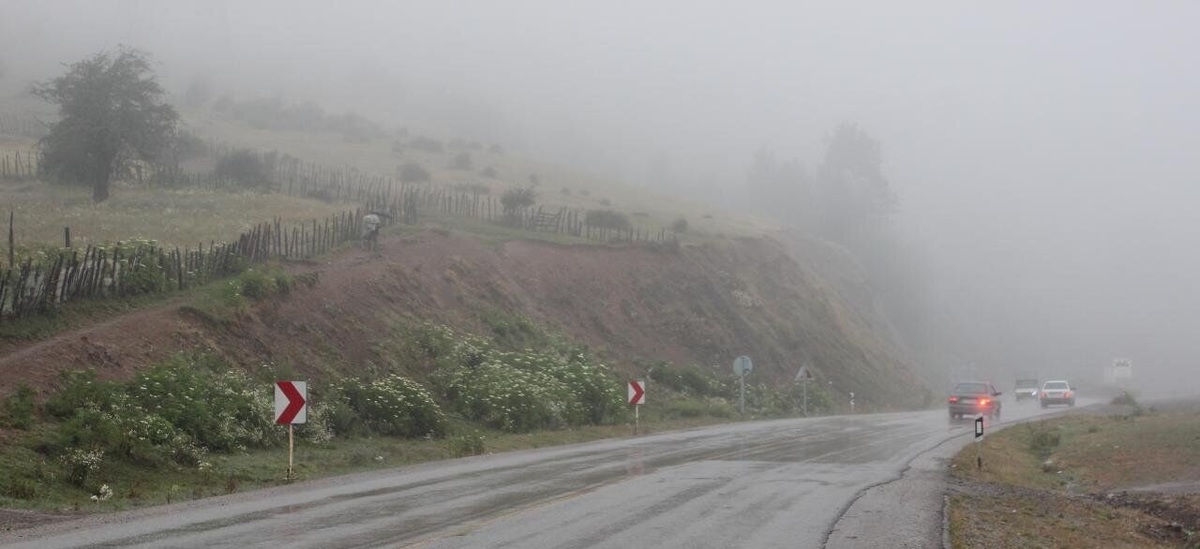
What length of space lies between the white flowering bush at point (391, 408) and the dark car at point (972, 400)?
72.5ft

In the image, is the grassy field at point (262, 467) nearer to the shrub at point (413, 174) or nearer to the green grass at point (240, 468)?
the green grass at point (240, 468)

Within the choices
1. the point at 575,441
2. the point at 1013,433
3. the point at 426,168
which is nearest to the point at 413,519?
the point at 575,441

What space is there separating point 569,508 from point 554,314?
111 ft

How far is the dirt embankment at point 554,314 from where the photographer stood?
25.4m

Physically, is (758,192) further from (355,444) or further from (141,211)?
(355,444)

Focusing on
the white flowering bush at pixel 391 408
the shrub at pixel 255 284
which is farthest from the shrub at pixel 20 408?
the shrub at pixel 255 284

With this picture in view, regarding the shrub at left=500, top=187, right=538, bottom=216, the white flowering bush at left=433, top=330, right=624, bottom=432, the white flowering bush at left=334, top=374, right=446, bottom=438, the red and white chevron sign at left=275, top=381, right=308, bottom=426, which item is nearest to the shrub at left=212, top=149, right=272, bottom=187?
the shrub at left=500, top=187, right=538, bottom=216

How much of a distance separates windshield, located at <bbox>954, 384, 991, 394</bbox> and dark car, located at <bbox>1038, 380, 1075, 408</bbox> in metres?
14.6

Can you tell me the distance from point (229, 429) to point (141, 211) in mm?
29245

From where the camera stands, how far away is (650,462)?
22.2m

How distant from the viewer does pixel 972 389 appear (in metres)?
43.2

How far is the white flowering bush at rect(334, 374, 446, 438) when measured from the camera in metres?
27.5

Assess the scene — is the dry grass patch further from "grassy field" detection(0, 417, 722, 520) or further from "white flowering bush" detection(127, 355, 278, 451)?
"grassy field" detection(0, 417, 722, 520)

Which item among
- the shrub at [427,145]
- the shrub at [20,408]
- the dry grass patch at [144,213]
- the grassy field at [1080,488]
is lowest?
the grassy field at [1080,488]
